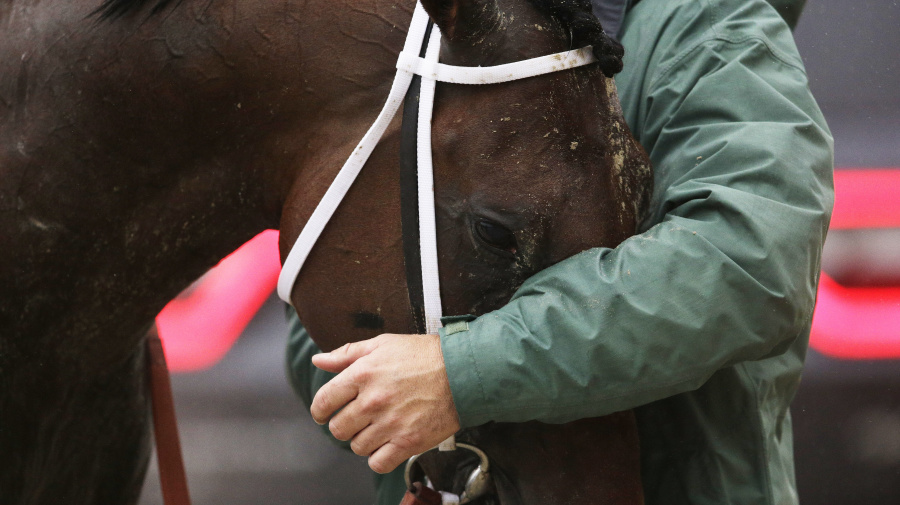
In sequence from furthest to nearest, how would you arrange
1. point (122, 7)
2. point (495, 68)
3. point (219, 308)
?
point (219, 308), point (122, 7), point (495, 68)

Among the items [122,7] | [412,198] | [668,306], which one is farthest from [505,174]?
[122,7]

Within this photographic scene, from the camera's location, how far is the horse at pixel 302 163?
1188 mm

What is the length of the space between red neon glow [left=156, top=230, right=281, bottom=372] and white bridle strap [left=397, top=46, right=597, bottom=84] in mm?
2300

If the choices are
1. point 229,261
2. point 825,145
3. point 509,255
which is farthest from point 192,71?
point 229,261

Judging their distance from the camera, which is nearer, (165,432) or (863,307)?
(165,432)

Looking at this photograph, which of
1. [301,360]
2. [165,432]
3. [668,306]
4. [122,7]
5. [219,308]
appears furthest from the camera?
[219,308]

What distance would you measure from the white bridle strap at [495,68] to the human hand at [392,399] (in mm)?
394

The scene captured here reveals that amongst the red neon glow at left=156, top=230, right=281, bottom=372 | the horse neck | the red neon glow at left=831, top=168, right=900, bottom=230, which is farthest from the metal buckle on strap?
the red neon glow at left=156, top=230, right=281, bottom=372

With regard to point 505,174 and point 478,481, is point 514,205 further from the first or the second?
point 478,481

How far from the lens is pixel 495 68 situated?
118 centimetres

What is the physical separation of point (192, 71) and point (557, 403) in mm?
773

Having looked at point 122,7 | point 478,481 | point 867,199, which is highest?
point 122,7

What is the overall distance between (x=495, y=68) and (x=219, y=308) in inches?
100

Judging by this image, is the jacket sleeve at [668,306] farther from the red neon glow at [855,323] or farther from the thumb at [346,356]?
the red neon glow at [855,323]
